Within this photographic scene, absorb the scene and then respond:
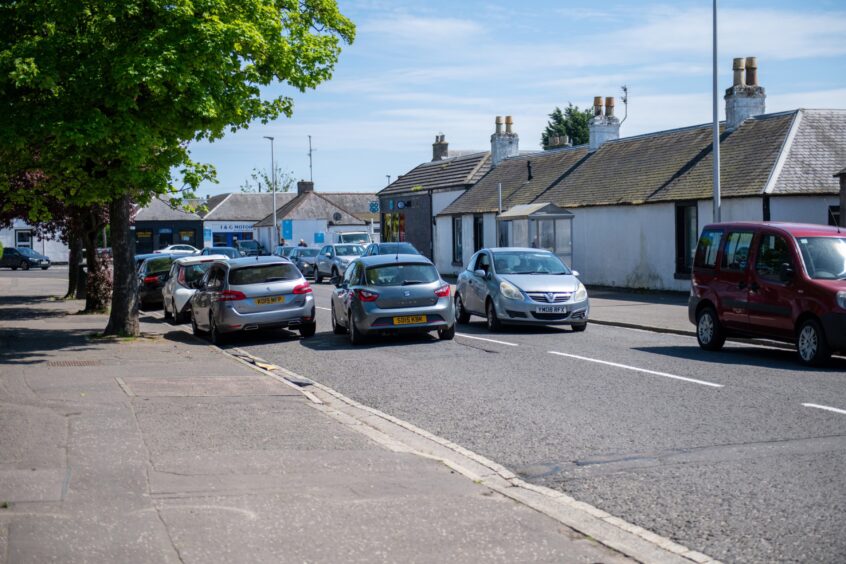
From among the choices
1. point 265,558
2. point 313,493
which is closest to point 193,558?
point 265,558

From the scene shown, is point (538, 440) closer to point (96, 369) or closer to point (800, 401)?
point (800, 401)

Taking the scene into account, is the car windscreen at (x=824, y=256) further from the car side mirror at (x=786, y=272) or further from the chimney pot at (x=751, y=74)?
the chimney pot at (x=751, y=74)

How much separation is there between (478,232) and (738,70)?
15571 mm

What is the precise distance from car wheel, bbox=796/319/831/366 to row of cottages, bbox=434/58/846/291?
11.6 meters

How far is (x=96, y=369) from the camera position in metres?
13.9

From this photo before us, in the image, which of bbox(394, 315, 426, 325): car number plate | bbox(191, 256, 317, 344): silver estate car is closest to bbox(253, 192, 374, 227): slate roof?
bbox(191, 256, 317, 344): silver estate car

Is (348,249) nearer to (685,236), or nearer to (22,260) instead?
(685,236)

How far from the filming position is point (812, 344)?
13.4m

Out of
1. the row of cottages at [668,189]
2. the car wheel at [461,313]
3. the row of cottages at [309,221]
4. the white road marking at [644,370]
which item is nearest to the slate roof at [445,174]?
the row of cottages at [668,189]

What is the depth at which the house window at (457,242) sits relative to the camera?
46.4m

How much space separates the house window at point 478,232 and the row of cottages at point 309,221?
40402mm

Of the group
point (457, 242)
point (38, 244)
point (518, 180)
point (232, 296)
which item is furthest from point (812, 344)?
point (38, 244)

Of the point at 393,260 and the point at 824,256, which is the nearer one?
the point at 824,256

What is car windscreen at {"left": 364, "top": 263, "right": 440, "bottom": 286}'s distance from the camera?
57.7 ft
